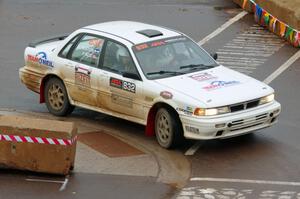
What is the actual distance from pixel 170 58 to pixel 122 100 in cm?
106

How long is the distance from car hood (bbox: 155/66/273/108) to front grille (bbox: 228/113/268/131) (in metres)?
0.30

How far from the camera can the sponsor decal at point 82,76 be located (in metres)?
14.7

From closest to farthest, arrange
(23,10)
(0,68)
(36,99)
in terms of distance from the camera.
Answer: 1. (36,99)
2. (0,68)
3. (23,10)

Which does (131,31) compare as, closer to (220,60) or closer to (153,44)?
(153,44)

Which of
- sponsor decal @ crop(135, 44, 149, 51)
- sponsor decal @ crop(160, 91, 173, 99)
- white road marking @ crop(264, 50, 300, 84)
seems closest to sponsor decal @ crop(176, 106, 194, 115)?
sponsor decal @ crop(160, 91, 173, 99)

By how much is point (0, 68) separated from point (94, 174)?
673 cm

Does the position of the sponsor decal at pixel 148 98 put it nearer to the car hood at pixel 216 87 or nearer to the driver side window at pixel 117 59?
the car hood at pixel 216 87

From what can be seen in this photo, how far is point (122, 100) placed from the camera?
14.2 metres

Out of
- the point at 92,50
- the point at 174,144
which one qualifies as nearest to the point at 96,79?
the point at 92,50

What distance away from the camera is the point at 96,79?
47.9 ft

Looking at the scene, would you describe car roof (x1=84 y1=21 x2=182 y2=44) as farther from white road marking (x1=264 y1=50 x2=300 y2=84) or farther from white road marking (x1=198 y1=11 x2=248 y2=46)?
white road marking (x1=198 y1=11 x2=248 y2=46)

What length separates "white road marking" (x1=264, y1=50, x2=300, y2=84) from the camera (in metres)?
17.8

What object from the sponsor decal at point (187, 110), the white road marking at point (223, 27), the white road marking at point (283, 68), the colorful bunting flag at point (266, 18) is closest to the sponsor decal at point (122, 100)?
the sponsor decal at point (187, 110)

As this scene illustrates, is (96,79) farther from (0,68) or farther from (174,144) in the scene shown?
(0,68)
